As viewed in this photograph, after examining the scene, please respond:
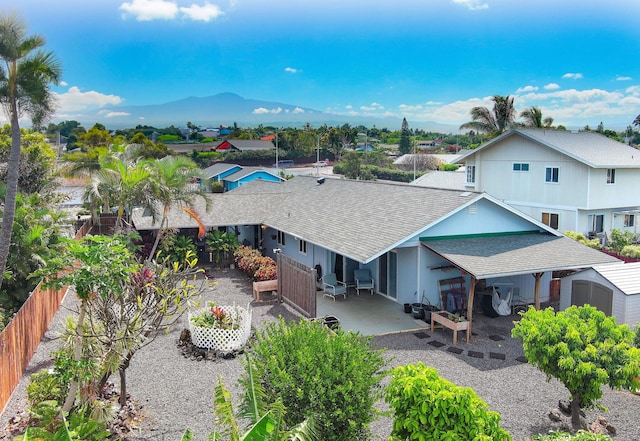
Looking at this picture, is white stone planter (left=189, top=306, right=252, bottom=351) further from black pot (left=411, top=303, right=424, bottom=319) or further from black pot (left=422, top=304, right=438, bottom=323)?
black pot (left=422, top=304, right=438, bottom=323)

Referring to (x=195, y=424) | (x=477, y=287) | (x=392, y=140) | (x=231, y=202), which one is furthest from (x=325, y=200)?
(x=392, y=140)

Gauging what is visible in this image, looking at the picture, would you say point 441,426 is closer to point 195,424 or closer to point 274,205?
point 195,424

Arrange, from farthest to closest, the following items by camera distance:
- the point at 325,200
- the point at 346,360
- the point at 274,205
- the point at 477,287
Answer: the point at 274,205, the point at 325,200, the point at 477,287, the point at 346,360

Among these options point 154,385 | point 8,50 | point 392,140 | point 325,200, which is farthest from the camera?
point 392,140

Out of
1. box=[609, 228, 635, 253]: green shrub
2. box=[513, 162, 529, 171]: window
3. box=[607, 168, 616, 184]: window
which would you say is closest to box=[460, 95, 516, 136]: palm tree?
box=[513, 162, 529, 171]: window

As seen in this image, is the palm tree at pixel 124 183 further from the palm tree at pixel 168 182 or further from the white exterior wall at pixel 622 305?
the white exterior wall at pixel 622 305

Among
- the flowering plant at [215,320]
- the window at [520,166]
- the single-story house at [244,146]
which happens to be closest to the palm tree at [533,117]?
the window at [520,166]
